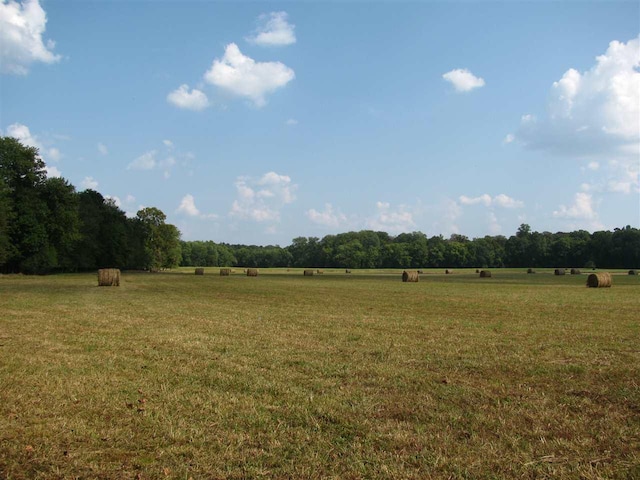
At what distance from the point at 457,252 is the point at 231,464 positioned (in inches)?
6391

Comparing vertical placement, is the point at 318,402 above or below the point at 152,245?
below

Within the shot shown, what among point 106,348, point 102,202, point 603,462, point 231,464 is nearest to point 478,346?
point 603,462

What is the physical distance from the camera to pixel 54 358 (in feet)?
30.3

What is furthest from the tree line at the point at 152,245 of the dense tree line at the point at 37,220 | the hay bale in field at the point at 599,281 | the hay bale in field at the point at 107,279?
the hay bale in field at the point at 599,281

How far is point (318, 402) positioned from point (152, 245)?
10432cm

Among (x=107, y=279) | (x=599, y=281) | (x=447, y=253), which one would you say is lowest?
(x=107, y=279)

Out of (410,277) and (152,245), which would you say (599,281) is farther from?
(152,245)

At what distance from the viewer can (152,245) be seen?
340ft

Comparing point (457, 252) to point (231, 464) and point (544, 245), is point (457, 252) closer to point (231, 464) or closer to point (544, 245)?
point (544, 245)

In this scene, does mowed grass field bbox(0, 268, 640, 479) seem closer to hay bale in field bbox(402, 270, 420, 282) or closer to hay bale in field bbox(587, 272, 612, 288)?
hay bale in field bbox(587, 272, 612, 288)

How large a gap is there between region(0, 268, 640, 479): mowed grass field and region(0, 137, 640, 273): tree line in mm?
51329

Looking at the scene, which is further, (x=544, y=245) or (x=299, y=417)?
(x=544, y=245)

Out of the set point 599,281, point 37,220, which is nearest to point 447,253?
point 599,281

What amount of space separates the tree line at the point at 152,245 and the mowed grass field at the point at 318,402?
5133 cm
